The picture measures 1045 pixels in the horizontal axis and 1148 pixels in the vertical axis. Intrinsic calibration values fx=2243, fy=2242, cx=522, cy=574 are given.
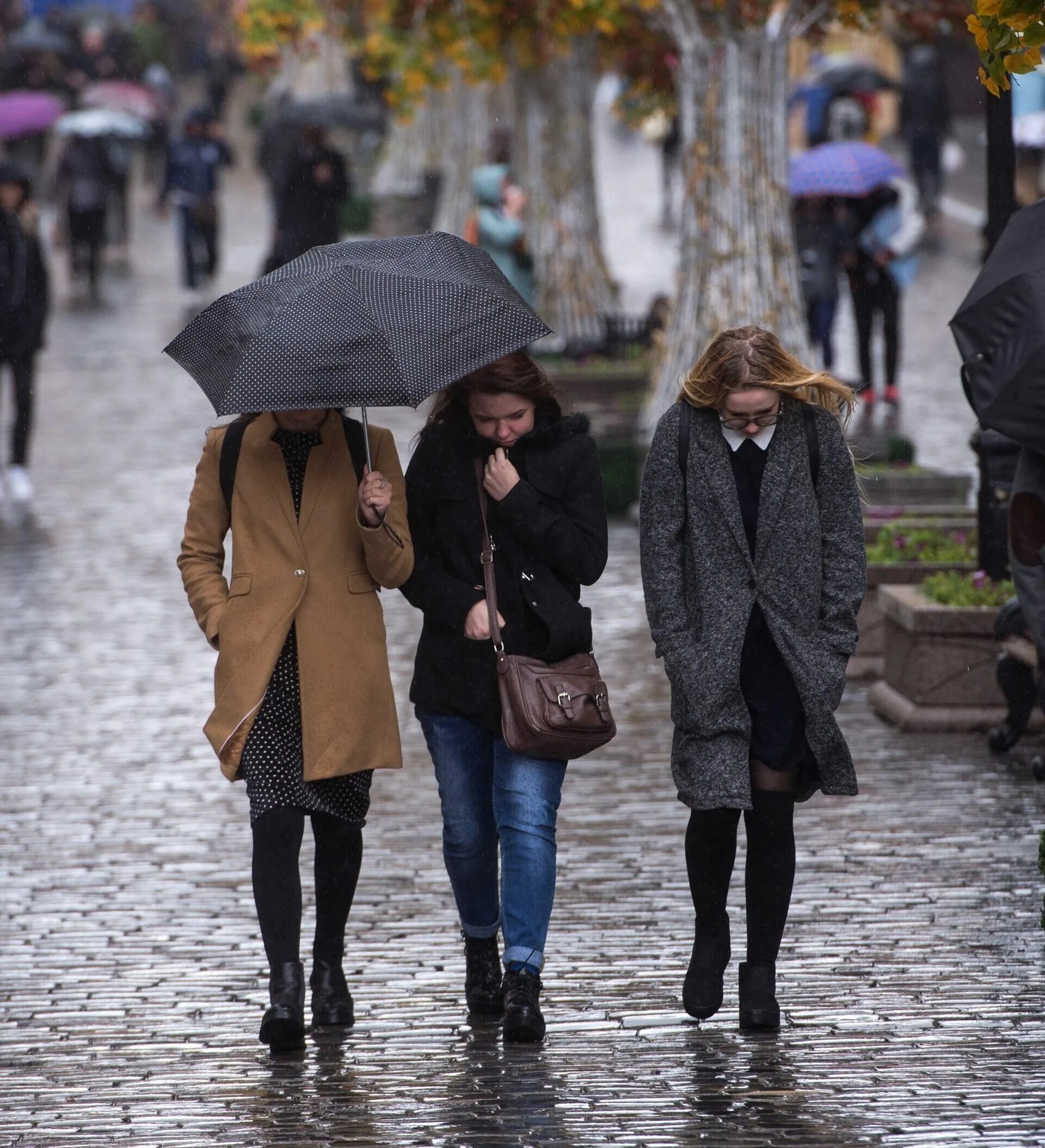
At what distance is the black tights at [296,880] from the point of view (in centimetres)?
519

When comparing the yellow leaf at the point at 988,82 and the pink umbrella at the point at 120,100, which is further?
the pink umbrella at the point at 120,100

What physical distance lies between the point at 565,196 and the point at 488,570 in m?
12.8

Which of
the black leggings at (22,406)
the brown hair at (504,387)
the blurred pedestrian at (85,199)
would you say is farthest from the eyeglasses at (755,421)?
the blurred pedestrian at (85,199)

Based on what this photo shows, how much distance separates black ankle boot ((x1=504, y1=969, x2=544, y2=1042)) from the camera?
16.7 ft

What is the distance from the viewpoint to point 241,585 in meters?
5.22

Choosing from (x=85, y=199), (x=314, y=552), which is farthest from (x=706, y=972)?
(x=85, y=199)

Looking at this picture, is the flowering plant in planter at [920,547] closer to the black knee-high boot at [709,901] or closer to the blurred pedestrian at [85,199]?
the black knee-high boot at [709,901]

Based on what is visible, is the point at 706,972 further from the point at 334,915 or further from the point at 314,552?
the point at 314,552

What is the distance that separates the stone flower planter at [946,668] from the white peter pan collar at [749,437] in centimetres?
309

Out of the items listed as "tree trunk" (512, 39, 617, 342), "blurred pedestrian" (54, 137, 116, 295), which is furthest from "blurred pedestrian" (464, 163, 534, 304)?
"blurred pedestrian" (54, 137, 116, 295)

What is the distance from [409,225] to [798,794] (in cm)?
2477

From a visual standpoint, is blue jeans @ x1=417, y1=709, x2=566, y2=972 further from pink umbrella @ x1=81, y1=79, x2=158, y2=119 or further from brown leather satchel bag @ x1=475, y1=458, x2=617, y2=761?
pink umbrella @ x1=81, y1=79, x2=158, y2=119

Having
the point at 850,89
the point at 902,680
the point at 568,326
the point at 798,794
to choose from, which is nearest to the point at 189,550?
the point at 798,794

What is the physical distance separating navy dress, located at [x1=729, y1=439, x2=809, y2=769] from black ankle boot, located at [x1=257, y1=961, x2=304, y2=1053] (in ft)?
3.86
